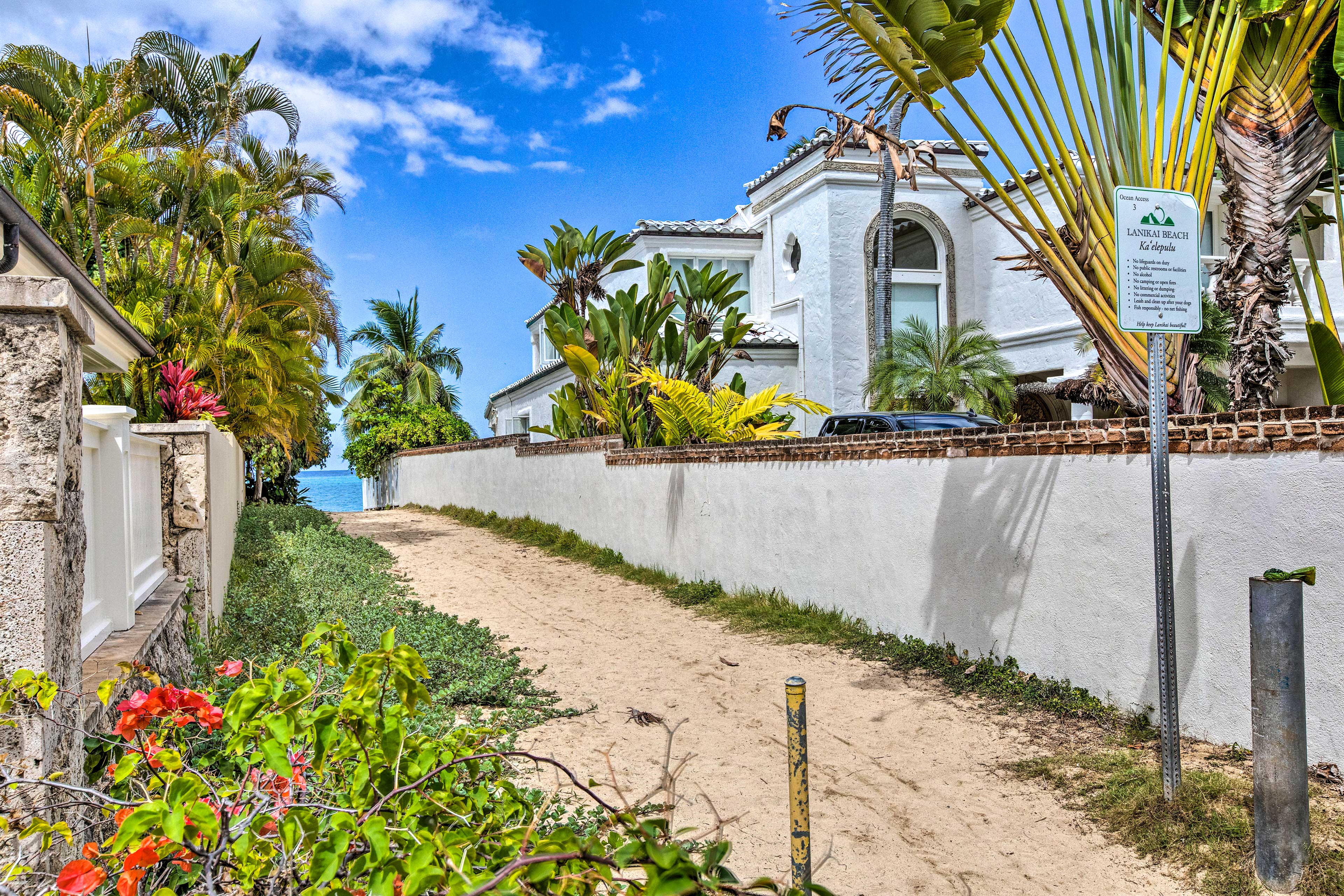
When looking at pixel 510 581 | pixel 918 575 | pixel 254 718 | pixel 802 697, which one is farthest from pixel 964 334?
pixel 254 718

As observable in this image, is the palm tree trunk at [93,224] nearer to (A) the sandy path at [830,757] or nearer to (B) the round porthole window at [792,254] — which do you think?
(A) the sandy path at [830,757]

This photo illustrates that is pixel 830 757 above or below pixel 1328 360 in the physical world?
below

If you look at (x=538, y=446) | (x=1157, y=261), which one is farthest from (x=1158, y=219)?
(x=538, y=446)

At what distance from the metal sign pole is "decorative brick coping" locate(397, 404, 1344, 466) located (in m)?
0.60

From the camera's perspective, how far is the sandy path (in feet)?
12.0

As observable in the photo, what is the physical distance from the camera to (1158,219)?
4.05m

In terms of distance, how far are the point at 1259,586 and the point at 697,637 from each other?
5235mm

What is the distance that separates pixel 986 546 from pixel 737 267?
16366 millimetres

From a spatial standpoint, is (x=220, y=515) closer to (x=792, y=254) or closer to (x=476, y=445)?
(x=476, y=445)

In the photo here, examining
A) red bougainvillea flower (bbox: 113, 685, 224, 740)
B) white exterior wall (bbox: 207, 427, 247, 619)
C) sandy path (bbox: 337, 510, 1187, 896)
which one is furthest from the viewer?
white exterior wall (bbox: 207, 427, 247, 619)

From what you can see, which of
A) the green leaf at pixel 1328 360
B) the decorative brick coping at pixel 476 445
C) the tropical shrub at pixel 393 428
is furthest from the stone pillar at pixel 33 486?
the tropical shrub at pixel 393 428

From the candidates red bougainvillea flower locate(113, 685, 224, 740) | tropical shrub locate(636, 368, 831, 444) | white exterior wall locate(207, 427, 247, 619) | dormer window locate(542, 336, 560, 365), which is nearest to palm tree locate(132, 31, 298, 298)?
white exterior wall locate(207, 427, 247, 619)

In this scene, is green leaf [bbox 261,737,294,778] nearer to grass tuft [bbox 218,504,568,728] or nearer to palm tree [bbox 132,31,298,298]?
grass tuft [bbox 218,504,568,728]

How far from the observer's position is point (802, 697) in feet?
8.68
